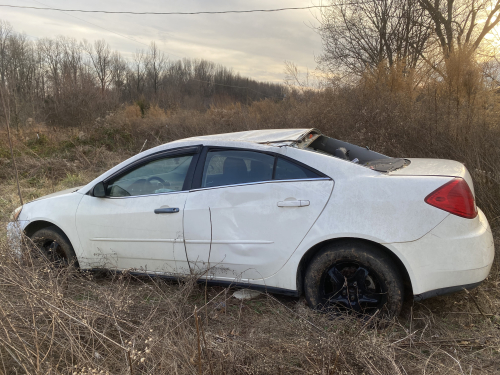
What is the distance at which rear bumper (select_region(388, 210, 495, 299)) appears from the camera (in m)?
2.30

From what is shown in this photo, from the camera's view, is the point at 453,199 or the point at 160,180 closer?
the point at 453,199

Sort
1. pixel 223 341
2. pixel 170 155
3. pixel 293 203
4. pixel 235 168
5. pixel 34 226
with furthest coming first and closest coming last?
pixel 34 226 → pixel 170 155 → pixel 235 168 → pixel 293 203 → pixel 223 341

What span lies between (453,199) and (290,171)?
1201 millimetres

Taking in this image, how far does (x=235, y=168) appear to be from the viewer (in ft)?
9.89

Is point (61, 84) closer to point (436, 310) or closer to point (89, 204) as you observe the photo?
point (89, 204)

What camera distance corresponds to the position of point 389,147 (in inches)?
294

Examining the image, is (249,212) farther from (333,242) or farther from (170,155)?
(170,155)

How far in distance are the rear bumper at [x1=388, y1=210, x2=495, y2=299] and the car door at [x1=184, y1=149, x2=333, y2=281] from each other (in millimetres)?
745

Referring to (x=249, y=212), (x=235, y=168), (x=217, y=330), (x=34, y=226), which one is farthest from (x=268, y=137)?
(x=34, y=226)

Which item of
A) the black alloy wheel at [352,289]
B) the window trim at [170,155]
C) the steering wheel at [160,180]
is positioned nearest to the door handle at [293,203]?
the black alloy wheel at [352,289]

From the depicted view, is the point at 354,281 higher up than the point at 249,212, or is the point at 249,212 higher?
the point at 249,212

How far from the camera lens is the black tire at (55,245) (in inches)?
144

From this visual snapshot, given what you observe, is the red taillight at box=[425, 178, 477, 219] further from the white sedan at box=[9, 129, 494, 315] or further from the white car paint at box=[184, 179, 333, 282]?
the white car paint at box=[184, 179, 333, 282]

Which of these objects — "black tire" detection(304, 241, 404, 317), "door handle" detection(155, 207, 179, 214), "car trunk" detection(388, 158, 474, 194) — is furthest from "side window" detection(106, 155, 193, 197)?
"car trunk" detection(388, 158, 474, 194)
